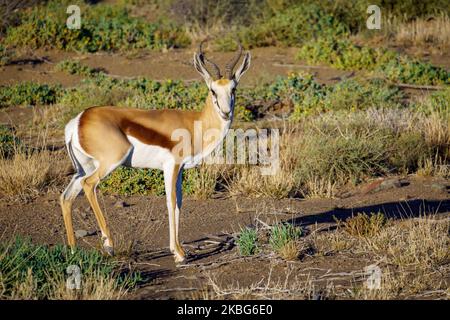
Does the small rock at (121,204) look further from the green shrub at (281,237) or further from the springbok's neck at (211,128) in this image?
the green shrub at (281,237)

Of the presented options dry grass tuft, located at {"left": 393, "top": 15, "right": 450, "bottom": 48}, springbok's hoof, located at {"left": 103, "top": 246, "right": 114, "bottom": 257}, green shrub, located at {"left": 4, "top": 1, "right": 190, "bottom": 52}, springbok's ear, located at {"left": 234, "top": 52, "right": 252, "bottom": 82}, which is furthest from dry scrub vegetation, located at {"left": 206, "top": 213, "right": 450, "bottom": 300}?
green shrub, located at {"left": 4, "top": 1, "right": 190, "bottom": 52}

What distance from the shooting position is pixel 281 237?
24.5 feet

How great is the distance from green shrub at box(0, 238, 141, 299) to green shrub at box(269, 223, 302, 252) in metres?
1.55

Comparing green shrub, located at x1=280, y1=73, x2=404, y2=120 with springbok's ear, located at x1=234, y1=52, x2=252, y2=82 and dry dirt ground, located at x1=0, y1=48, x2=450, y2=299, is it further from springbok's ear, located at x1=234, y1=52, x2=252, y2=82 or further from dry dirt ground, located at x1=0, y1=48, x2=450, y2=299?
springbok's ear, located at x1=234, y1=52, x2=252, y2=82

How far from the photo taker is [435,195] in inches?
403

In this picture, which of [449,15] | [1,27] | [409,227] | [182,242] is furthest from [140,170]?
[449,15]

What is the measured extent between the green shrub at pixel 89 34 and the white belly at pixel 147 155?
434 inches

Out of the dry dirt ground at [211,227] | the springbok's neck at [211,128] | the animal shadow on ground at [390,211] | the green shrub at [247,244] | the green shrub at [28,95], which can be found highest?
the springbok's neck at [211,128]

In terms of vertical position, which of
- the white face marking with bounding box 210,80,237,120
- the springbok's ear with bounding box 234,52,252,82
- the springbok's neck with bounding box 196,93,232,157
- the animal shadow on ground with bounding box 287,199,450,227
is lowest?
the animal shadow on ground with bounding box 287,199,450,227

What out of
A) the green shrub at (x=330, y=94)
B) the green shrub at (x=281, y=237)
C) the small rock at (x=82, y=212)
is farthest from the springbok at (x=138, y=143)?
the green shrub at (x=330, y=94)

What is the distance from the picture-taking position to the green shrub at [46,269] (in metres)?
5.99

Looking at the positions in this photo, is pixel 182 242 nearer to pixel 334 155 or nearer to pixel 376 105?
pixel 334 155

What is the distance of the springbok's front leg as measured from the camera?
7.30 m

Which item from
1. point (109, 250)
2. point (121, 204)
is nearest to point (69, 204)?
point (109, 250)
